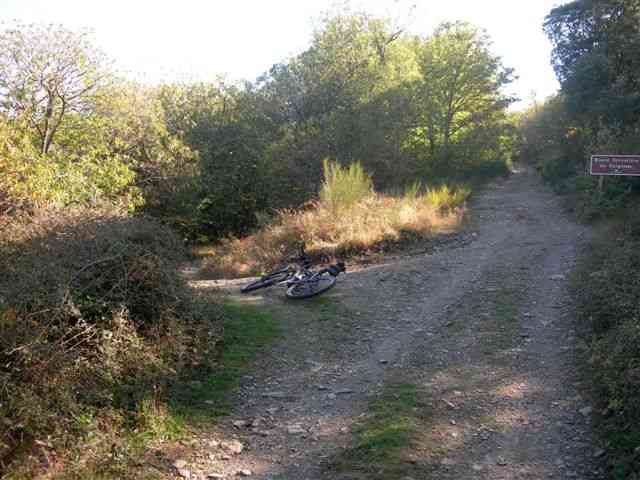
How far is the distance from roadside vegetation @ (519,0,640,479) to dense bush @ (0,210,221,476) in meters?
3.82

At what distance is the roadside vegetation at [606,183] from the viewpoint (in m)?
4.67

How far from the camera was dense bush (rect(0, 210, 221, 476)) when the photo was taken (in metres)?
4.23

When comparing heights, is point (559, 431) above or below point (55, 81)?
below

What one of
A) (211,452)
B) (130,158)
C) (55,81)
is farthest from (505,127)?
(211,452)

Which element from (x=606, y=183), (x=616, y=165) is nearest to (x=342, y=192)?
(x=616, y=165)

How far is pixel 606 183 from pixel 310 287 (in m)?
10.5

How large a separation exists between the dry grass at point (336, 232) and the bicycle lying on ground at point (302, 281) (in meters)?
2.30

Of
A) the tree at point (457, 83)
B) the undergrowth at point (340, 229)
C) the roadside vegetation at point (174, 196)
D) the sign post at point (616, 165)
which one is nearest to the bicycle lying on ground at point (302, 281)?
the roadside vegetation at point (174, 196)

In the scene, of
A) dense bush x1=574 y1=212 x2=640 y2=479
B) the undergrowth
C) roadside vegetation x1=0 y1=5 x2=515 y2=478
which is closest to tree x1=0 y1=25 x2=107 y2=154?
roadside vegetation x1=0 y1=5 x2=515 y2=478

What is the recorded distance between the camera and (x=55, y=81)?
47.2 feet

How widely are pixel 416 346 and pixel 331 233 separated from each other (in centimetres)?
602

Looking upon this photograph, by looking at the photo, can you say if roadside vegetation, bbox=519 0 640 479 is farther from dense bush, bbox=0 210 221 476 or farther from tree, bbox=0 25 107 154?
tree, bbox=0 25 107 154

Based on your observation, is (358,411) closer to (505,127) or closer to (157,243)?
(157,243)

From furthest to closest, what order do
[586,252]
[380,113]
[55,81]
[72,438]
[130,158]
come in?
1. [380,113]
2. [130,158]
3. [55,81]
4. [586,252]
5. [72,438]
